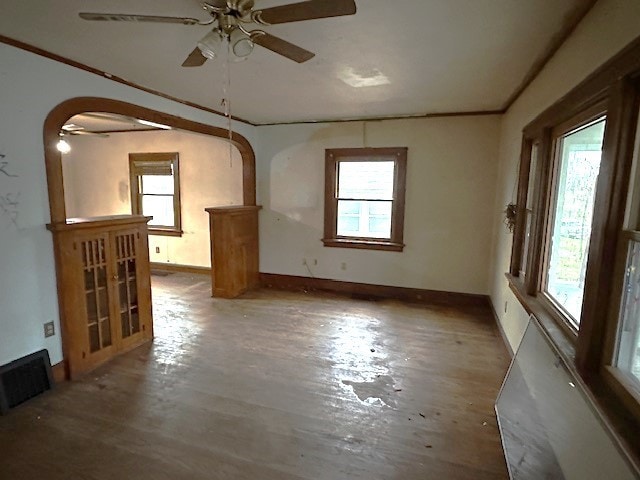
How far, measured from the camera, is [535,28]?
6.69 ft

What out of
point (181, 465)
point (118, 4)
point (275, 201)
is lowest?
point (181, 465)

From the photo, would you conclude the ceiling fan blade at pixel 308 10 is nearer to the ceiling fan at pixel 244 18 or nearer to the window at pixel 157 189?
the ceiling fan at pixel 244 18

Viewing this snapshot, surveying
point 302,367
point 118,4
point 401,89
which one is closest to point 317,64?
point 401,89

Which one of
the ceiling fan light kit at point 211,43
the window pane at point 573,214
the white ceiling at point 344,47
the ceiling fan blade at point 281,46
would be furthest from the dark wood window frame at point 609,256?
the ceiling fan light kit at point 211,43

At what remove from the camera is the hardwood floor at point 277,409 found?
1.88 m

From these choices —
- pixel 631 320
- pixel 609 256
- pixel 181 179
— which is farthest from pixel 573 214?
pixel 181 179

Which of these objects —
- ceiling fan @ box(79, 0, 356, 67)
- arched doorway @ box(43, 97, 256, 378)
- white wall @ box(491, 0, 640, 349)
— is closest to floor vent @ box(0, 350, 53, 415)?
arched doorway @ box(43, 97, 256, 378)

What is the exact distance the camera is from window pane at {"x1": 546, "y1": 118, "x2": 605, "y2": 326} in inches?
76.1

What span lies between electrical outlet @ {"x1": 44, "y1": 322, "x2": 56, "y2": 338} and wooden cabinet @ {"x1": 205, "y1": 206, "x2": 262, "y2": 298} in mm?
2124

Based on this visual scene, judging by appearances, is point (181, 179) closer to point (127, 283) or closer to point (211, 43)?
point (127, 283)

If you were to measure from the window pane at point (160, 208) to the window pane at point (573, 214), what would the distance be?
18.1ft

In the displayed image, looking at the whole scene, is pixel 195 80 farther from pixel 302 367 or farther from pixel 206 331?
pixel 302 367

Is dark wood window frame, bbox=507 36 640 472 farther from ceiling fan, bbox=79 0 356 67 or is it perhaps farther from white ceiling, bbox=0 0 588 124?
ceiling fan, bbox=79 0 356 67

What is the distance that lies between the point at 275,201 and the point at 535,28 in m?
3.80
